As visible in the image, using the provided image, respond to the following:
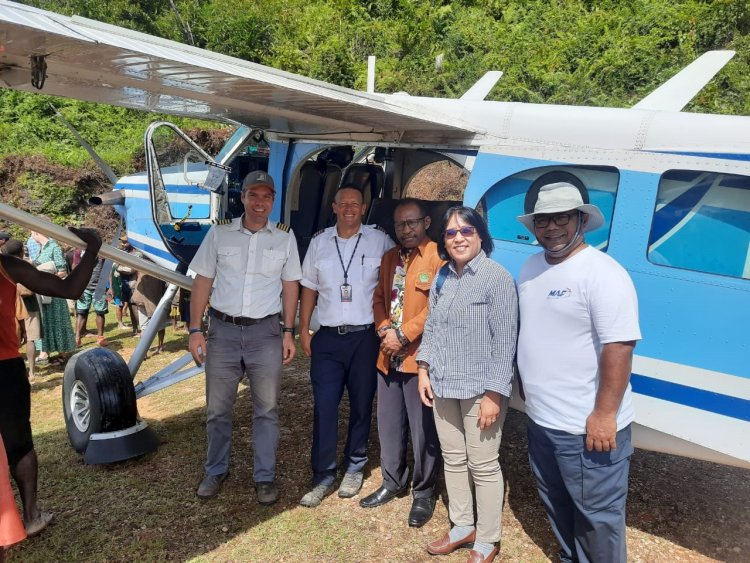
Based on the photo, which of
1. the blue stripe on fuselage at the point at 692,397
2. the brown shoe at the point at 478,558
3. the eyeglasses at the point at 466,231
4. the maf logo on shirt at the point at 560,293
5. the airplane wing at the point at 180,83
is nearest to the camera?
the airplane wing at the point at 180,83

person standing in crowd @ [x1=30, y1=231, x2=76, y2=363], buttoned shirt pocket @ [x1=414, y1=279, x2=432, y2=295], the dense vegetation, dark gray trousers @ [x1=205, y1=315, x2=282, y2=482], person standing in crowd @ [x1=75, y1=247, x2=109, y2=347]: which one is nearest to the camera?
buttoned shirt pocket @ [x1=414, y1=279, x2=432, y2=295]

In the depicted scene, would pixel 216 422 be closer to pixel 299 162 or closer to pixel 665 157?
pixel 299 162

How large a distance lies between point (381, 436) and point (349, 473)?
47cm

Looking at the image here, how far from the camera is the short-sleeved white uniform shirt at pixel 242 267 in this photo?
3.59 meters

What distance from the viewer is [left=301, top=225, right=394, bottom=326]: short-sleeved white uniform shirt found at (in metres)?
3.57

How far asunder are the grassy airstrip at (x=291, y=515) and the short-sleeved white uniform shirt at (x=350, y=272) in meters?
1.28

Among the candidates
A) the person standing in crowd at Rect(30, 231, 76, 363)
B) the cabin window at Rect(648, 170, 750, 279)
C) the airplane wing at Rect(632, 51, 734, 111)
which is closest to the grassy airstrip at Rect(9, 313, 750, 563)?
the cabin window at Rect(648, 170, 750, 279)

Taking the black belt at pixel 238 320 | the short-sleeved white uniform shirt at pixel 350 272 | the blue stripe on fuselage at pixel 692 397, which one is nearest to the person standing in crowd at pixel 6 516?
the black belt at pixel 238 320

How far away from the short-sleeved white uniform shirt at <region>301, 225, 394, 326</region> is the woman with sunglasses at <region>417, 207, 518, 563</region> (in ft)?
1.97

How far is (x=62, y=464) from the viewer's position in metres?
4.52

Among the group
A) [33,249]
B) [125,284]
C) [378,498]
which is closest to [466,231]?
[378,498]

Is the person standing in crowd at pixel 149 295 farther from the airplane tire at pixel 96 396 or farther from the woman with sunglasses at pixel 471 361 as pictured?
the woman with sunglasses at pixel 471 361

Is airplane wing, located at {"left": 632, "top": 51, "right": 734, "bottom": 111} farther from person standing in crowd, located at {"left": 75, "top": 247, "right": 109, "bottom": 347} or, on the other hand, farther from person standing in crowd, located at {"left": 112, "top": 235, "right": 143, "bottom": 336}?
person standing in crowd, located at {"left": 112, "top": 235, "right": 143, "bottom": 336}

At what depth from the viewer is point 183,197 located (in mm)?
5910
